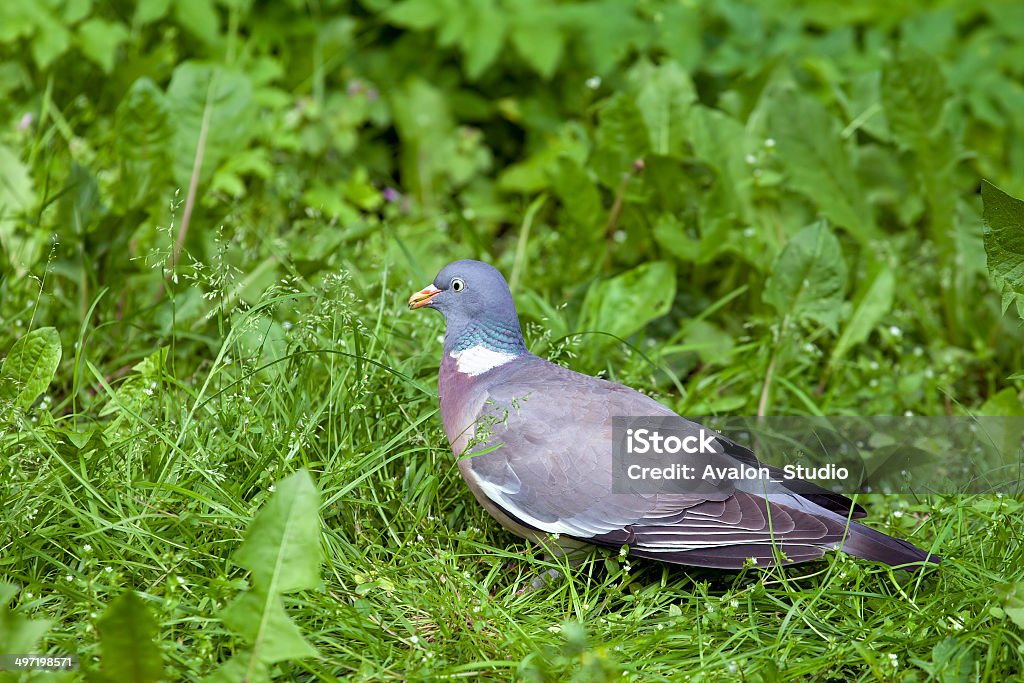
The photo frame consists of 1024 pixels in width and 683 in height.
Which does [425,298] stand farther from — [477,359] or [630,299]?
[630,299]

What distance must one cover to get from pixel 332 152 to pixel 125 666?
3125 millimetres

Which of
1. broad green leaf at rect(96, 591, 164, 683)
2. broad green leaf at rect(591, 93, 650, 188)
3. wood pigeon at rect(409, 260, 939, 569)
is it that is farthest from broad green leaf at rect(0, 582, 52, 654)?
broad green leaf at rect(591, 93, 650, 188)

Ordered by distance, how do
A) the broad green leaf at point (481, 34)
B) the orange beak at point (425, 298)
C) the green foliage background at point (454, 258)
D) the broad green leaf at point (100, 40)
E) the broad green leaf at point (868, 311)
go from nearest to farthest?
the green foliage background at point (454, 258) → the orange beak at point (425, 298) → the broad green leaf at point (868, 311) → the broad green leaf at point (100, 40) → the broad green leaf at point (481, 34)

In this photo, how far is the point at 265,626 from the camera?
6.26 ft

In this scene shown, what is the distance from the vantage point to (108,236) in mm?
3305

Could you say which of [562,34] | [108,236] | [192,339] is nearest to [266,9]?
[562,34]

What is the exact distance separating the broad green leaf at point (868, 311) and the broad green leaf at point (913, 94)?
62 cm

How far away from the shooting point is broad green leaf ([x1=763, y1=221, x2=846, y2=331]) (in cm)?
333

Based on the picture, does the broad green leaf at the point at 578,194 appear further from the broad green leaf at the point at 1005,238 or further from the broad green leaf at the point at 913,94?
the broad green leaf at the point at 1005,238

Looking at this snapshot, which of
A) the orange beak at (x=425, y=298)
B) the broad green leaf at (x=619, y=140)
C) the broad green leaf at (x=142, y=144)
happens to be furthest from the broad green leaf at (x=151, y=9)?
the orange beak at (x=425, y=298)

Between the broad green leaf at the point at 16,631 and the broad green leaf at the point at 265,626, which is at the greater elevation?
the broad green leaf at the point at 16,631

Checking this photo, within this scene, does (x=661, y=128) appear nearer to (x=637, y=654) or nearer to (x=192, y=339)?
(x=192, y=339)

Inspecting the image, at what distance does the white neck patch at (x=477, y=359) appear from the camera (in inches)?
104

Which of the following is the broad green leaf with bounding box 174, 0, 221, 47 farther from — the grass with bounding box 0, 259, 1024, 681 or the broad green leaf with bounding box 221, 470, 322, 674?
the broad green leaf with bounding box 221, 470, 322, 674
